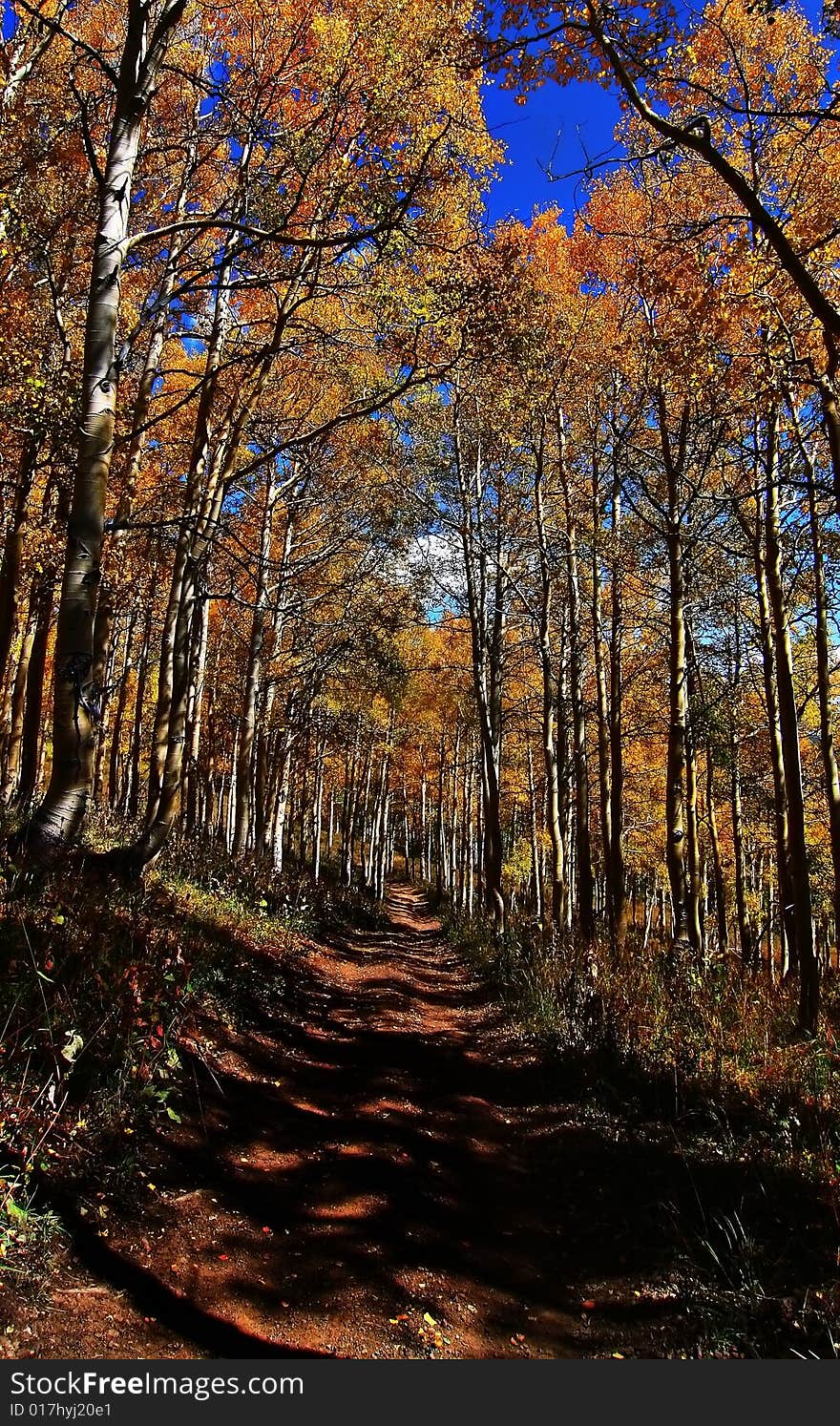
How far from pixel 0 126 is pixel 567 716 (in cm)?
1535

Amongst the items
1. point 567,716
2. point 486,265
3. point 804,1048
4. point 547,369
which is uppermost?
point 547,369

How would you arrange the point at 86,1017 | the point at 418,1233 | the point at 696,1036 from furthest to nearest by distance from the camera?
1. the point at 696,1036
2. the point at 86,1017
3. the point at 418,1233

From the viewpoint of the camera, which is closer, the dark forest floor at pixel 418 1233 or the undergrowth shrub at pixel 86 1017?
the dark forest floor at pixel 418 1233

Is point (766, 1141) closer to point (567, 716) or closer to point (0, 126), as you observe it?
point (0, 126)

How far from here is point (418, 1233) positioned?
11.9 ft

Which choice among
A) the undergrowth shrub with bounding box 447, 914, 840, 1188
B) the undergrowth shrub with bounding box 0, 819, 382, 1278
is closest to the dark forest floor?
the undergrowth shrub with bounding box 0, 819, 382, 1278

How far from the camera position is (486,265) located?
7859 millimetres

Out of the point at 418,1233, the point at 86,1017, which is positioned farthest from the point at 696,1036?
the point at 86,1017

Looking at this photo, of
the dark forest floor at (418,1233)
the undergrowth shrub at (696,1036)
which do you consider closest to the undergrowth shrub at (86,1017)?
the dark forest floor at (418,1233)

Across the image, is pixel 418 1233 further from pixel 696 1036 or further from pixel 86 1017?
pixel 696 1036

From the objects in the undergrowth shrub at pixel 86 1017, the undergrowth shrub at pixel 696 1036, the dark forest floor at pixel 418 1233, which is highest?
the undergrowth shrub at pixel 86 1017

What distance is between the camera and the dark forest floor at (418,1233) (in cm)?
274

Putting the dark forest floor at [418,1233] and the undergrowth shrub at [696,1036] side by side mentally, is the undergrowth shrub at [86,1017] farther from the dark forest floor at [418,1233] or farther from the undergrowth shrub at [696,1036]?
the undergrowth shrub at [696,1036]

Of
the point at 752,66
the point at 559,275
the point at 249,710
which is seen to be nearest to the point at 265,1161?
the point at 249,710
